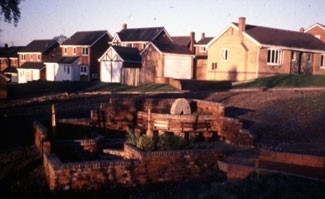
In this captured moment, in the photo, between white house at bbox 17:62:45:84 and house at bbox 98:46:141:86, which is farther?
white house at bbox 17:62:45:84

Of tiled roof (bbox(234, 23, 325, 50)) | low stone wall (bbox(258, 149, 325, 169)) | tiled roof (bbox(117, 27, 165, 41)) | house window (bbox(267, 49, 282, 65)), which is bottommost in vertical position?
low stone wall (bbox(258, 149, 325, 169))

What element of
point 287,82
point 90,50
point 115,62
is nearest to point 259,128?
point 287,82

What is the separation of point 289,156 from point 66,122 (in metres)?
7.99

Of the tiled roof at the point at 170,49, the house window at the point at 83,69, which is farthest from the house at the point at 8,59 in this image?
the tiled roof at the point at 170,49

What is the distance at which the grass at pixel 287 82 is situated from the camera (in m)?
28.6

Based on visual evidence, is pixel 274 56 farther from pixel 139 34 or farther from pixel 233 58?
pixel 139 34

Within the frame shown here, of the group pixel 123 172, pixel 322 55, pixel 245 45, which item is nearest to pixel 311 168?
pixel 123 172

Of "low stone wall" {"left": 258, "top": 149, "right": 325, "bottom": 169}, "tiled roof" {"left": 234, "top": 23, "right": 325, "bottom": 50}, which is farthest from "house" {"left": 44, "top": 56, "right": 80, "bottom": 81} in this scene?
"low stone wall" {"left": 258, "top": 149, "right": 325, "bottom": 169}

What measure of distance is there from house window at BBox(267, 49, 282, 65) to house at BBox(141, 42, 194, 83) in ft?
33.3

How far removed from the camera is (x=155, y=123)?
1379 centimetres

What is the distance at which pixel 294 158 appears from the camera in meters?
8.63

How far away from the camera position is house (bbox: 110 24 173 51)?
54562 millimetres

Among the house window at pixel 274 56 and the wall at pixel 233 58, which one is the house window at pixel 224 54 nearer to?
the wall at pixel 233 58

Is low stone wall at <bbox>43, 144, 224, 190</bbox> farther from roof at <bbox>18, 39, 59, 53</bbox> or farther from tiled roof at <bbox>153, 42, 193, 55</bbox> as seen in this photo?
roof at <bbox>18, 39, 59, 53</bbox>
